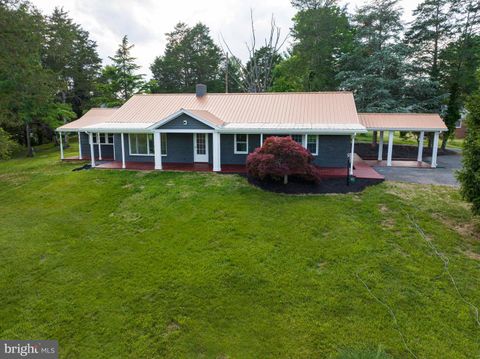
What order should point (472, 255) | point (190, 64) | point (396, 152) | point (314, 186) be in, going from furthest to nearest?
point (190, 64)
point (396, 152)
point (314, 186)
point (472, 255)

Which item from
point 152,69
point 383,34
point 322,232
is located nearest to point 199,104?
point 322,232

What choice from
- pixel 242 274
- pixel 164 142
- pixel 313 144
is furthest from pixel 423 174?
pixel 164 142

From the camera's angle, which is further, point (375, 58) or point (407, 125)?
point (375, 58)

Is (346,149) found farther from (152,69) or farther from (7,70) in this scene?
(152,69)

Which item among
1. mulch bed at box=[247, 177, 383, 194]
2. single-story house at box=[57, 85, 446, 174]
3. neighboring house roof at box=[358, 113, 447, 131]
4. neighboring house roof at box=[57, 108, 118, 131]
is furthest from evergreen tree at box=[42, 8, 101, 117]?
neighboring house roof at box=[358, 113, 447, 131]

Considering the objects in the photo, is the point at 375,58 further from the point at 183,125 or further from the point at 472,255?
the point at 472,255

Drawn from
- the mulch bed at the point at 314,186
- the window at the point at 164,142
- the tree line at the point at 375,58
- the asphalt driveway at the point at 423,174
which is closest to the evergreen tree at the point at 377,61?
the tree line at the point at 375,58

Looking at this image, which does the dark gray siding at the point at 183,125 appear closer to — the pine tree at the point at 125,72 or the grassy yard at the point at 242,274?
the grassy yard at the point at 242,274

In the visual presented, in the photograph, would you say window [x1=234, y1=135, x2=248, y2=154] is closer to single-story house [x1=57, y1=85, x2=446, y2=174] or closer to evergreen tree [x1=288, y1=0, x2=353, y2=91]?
single-story house [x1=57, y1=85, x2=446, y2=174]
